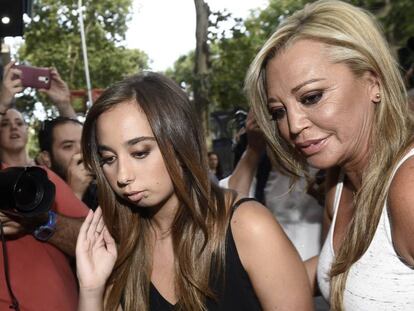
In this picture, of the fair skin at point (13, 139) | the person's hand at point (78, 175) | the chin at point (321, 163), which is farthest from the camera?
the fair skin at point (13, 139)

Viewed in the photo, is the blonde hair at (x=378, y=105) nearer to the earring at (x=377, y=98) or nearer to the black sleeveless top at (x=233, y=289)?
the earring at (x=377, y=98)

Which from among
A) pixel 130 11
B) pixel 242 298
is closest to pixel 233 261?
pixel 242 298

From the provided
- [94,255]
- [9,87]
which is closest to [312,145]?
[94,255]

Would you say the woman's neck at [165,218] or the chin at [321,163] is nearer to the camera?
the chin at [321,163]

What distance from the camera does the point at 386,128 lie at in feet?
5.53

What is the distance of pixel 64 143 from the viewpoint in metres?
4.09

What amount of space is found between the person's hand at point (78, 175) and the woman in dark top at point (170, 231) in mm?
1352

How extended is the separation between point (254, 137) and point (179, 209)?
1.46m

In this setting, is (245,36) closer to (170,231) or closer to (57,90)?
(57,90)

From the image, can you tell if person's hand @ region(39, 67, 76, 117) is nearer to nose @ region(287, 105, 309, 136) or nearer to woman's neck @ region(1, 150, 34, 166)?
woman's neck @ region(1, 150, 34, 166)

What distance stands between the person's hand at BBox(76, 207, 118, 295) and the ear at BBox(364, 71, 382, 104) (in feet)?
3.58

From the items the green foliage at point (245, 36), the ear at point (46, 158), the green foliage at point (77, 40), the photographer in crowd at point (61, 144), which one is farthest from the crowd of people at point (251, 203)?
the green foliage at point (77, 40)

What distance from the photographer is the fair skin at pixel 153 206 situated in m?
1.89

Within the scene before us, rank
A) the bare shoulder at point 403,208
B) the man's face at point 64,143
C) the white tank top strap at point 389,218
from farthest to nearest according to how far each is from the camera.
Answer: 1. the man's face at point 64,143
2. the white tank top strap at point 389,218
3. the bare shoulder at point 403,208
